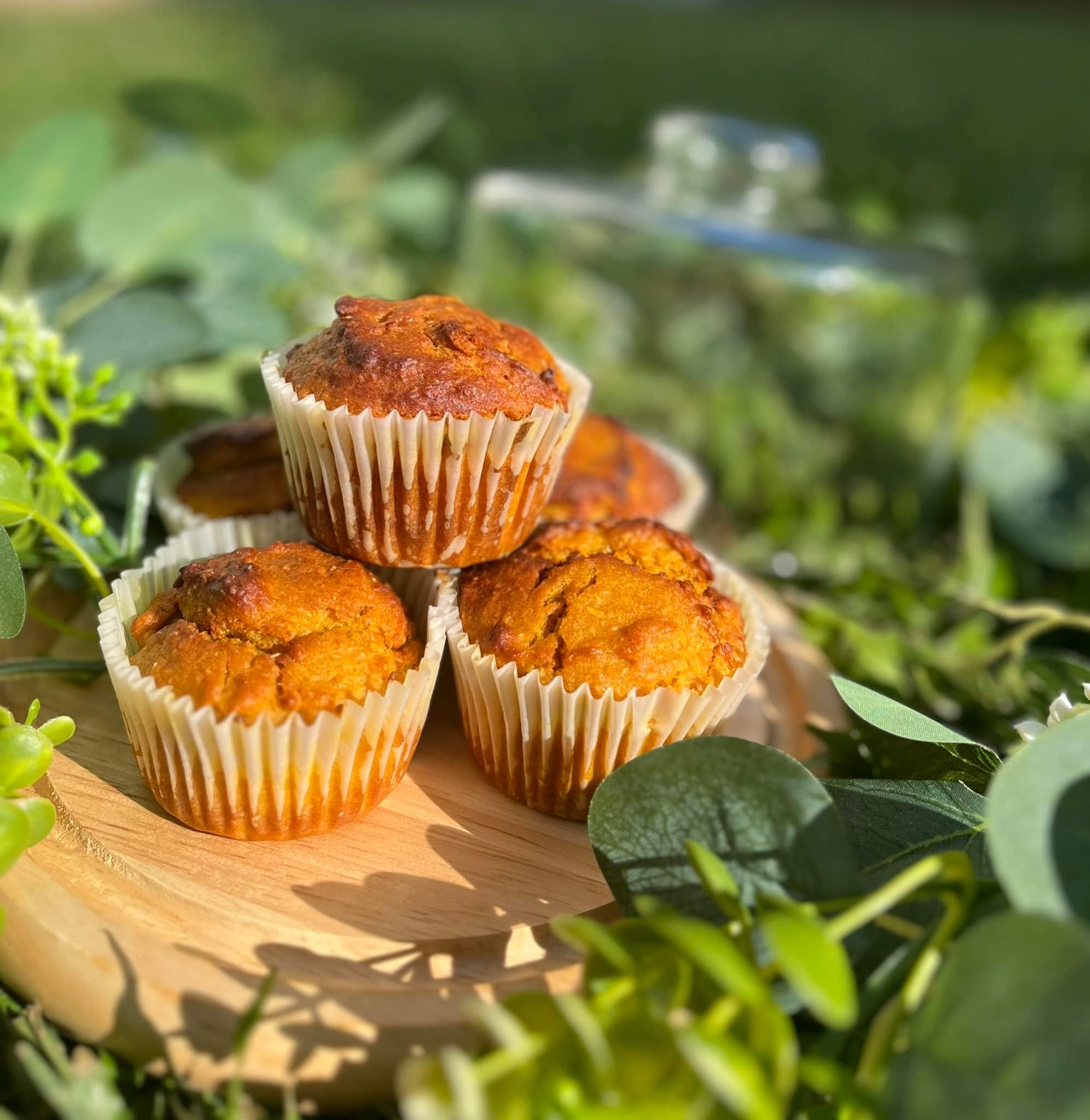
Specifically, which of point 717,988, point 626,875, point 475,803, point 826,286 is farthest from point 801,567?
point 717,988

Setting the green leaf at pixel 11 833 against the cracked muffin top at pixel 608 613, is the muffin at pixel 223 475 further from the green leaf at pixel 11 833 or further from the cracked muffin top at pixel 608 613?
the green leaf at pixel 11 833

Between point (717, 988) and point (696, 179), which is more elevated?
point (696, 179)

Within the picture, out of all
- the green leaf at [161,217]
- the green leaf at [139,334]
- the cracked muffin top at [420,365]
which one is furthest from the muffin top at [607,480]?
the green leaf at [161,217]

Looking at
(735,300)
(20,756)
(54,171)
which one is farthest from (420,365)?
(735,300)

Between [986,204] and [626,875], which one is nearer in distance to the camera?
[626,875]

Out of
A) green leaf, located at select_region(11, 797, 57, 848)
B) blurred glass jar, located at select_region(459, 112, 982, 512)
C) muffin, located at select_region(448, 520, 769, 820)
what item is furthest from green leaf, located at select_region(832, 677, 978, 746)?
blurred glass jar, located at select_region(459, 112, 982, 512)

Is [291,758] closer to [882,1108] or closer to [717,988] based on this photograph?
[717,988]
